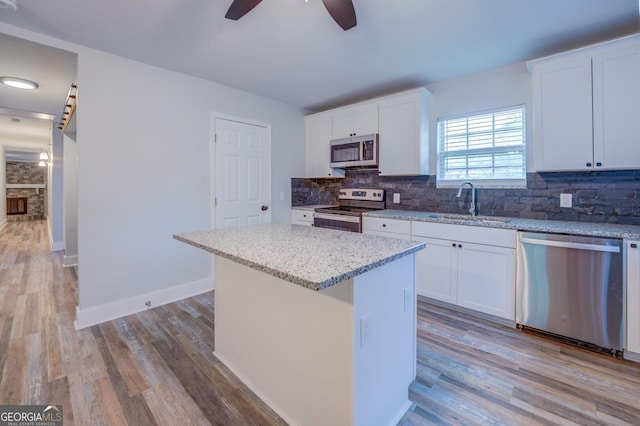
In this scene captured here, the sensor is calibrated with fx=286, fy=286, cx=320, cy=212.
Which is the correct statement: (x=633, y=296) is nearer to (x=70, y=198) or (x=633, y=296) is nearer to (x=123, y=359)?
(x=123, y=359)

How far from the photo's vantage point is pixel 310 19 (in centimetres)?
210

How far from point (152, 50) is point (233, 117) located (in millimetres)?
1103

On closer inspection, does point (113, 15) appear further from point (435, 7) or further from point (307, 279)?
point (307, 279)

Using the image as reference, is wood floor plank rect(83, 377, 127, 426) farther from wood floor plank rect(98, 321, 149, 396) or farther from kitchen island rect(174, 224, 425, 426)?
kitchen island rect(174, 224, 425, 426)

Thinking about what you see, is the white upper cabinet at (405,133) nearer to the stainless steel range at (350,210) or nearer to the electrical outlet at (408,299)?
the stainless steel range at (350,210)

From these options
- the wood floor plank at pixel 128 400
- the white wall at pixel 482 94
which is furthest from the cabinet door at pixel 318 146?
the wood floor plank at pixel 128 400

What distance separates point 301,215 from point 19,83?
3651 millimetres

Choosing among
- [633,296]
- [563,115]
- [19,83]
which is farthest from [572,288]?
[19,83]

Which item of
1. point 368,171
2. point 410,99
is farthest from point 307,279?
point 368,171

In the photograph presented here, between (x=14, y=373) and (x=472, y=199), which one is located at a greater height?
(x=472, y=199)

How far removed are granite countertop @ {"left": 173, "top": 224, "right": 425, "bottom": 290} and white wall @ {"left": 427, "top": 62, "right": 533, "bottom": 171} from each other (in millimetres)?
2159

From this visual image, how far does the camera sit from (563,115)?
7.76 ft

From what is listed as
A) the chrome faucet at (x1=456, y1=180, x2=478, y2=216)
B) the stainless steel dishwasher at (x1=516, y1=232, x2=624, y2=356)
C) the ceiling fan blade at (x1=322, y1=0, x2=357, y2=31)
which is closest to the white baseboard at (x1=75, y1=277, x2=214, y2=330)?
the ceiling fan blade at (x1=322, y1=0, x2=357, y2=31)

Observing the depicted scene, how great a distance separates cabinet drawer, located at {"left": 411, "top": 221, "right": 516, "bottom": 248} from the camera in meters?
2.44
